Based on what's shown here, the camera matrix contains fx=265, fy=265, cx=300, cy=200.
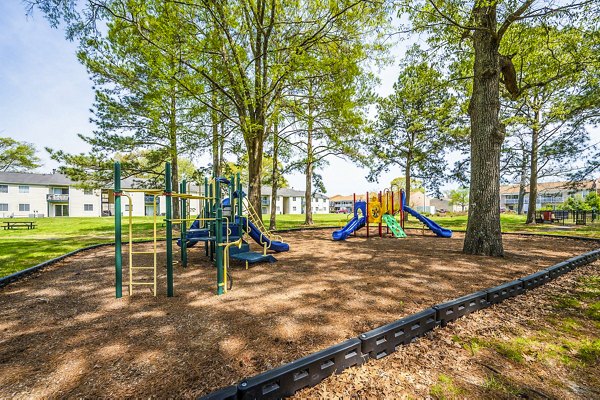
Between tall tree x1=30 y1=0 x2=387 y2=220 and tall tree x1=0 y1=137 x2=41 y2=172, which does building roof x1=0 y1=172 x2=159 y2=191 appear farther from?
tall tree x1=30 y1=0 x2=387 y2=220

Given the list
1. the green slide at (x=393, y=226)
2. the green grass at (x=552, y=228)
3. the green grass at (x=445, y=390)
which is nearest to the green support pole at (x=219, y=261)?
the green grass at (x=445, y=390)

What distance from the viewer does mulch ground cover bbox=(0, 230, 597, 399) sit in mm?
2109

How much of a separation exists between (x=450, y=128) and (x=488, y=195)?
49.0 feet

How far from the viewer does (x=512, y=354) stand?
2312mm

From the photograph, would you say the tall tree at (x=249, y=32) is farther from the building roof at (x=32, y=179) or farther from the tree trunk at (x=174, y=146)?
the building roof at (x=32, y=179)

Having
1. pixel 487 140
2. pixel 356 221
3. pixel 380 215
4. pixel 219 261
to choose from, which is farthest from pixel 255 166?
pixel 487 140

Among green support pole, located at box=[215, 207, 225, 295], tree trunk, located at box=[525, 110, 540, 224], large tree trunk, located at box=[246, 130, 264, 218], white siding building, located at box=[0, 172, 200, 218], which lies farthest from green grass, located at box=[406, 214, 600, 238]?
white siding building, located at box=[0, 172, 200, 218]

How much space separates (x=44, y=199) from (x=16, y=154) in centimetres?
658

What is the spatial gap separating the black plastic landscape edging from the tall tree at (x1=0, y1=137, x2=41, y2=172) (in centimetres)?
4996

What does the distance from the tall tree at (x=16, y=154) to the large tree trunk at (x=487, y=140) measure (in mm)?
50166

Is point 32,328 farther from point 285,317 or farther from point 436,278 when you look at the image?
point 436,278

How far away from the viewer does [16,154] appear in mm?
35156

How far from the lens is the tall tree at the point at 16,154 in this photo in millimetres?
34562

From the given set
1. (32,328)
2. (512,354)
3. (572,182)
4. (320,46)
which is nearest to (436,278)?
(512,354)
